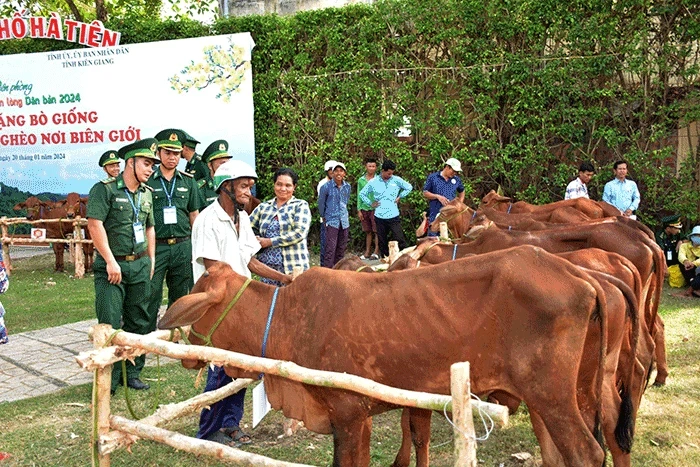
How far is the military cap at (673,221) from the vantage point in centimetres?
1155

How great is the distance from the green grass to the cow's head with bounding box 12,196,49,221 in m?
9.18

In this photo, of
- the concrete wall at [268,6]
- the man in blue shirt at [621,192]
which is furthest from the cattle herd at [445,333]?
the concrete wall at [268,6]

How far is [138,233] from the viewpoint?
20.4ft

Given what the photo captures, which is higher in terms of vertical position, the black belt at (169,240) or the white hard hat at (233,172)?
the white hard hat at (233,172)

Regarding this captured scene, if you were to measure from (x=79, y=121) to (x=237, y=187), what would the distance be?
12716 millimetres

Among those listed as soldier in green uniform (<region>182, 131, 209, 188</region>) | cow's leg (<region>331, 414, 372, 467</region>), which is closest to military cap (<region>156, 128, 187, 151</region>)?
soldier in green uniform (<region>182, 131, 209, 188</region>)

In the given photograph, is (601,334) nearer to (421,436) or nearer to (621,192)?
(421,436)

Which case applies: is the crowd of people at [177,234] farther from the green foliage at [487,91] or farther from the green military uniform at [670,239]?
the green military uniform at [670,239]

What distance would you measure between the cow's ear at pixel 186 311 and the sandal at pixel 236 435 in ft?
5.24

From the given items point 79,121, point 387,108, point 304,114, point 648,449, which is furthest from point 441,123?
point 648,449

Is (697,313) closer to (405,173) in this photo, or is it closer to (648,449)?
(648,449)

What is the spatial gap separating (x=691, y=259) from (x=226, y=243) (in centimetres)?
848

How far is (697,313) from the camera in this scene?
Result: 362 inches

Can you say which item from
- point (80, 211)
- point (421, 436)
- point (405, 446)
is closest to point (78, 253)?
point (80, 211)
